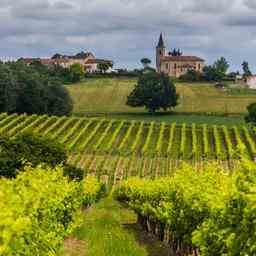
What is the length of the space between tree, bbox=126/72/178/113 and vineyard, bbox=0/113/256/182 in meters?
37.9

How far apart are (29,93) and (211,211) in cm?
8786

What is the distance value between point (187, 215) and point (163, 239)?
995 cm

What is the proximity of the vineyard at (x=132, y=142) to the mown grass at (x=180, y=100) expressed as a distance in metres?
31.5

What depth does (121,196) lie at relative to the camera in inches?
2149

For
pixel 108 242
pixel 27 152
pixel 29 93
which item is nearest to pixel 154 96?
pixel 29 93

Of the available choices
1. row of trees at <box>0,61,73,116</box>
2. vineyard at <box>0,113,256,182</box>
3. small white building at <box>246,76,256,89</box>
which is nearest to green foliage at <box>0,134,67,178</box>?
vineyard at <box>0,113,256,182</box>

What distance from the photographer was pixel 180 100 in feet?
423

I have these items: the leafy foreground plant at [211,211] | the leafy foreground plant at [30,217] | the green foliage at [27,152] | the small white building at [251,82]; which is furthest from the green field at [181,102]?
the leafy foreground plant at [30,217]

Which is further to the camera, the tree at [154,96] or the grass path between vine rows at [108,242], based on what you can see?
the tree at [154,96]

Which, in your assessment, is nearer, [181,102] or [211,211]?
[211,211]

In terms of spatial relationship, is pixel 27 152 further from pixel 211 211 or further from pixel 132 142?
pixel 211 211

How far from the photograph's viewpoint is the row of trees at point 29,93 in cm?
9356

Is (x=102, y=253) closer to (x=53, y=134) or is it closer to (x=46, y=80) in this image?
(x=53, y=134)

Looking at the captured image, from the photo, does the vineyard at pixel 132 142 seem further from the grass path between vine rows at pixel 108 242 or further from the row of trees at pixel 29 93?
the grass path between vine rows at pixel 108 242
